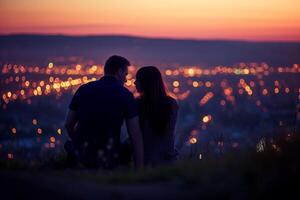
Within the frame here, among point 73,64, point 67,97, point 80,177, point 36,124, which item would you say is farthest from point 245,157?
point 73,64

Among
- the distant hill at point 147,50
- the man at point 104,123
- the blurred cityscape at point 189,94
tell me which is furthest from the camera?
the distant hill at point 147,50

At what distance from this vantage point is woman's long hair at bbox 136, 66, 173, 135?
7918mm

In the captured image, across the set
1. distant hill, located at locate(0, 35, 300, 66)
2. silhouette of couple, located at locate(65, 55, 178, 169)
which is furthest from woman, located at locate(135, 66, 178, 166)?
distant hill, located at locate(0, 35, 300, 66)

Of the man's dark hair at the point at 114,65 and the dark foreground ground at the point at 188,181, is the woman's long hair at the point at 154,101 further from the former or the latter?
the dark foreground ground at the point at 188,181

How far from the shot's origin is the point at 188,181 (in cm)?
571

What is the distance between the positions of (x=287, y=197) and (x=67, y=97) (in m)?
24.2

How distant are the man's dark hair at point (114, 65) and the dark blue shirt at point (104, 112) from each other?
0.17m

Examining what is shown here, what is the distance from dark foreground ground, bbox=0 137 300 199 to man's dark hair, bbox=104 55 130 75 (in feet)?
5.64

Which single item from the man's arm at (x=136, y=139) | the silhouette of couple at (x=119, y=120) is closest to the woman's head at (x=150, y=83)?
the silhouette of couple at (x=119, y=120)

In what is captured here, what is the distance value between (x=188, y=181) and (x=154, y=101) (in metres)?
2.37

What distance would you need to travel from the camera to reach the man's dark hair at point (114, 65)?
25.7 ft

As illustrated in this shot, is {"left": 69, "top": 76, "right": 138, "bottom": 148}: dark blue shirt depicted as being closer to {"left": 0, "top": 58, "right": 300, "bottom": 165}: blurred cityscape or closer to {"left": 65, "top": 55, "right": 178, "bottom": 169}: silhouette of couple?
{"left": 65, "top": 55, "right": 178, "bottom": 169}: silhouette of couple

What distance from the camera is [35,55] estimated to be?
35.7 metres

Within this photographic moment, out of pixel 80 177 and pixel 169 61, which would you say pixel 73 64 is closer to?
pixel 169 61
